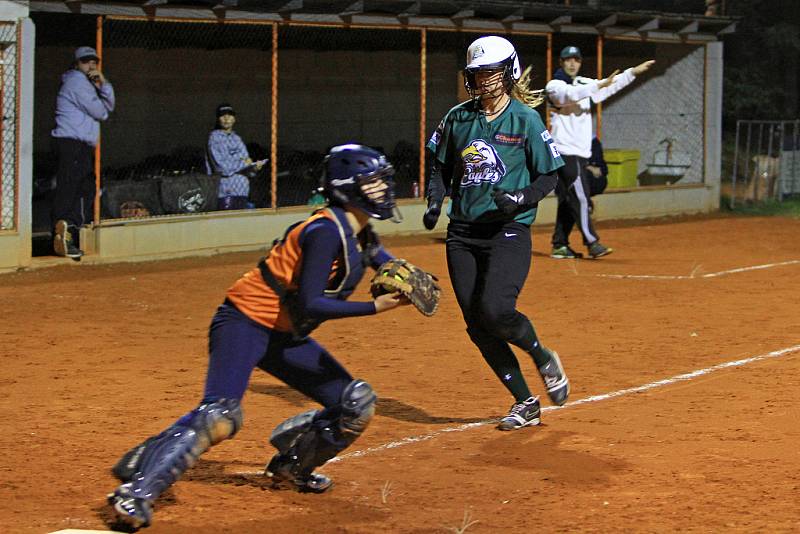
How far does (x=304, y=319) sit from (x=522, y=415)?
220cm

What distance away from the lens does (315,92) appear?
23359 mm

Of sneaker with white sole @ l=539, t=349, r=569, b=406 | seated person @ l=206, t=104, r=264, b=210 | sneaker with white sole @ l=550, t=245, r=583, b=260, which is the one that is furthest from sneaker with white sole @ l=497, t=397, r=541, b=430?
seated person @ l=206, t=104, r=264, b=210

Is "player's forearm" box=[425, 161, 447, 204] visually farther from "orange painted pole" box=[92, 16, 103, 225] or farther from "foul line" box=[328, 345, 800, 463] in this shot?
"orange painted pole" box=[92, 16, 103, 225]

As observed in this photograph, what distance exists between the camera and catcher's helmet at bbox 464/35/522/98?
7387mm

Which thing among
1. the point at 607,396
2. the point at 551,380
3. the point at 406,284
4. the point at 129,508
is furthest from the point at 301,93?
the point at 129,508

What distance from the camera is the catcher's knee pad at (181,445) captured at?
18.2 ft

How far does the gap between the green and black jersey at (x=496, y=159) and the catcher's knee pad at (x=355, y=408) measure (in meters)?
1.77

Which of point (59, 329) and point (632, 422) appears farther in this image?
point (59, 329)

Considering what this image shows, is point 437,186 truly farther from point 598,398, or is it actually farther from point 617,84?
point 617,84

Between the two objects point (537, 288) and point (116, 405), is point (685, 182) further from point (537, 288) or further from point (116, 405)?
point (116, 405)

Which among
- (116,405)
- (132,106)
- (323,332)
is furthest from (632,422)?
(132,106)

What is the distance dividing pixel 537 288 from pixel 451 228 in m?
5.89

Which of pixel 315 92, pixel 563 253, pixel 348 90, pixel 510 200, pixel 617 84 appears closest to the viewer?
pixel 510 200

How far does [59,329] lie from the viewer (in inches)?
436
